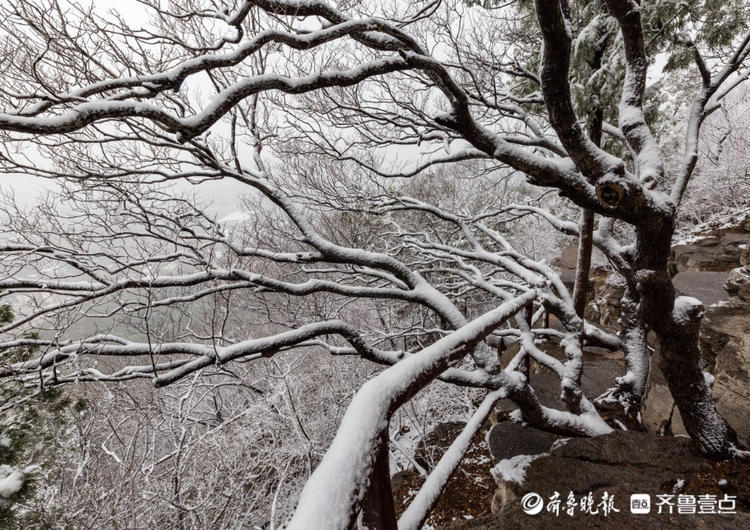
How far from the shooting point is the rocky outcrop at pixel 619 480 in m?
2.20

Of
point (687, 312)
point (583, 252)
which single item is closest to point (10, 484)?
point (687, 312)

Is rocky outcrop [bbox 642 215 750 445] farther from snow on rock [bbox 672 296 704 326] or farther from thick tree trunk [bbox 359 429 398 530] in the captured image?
thick tree trunk [bbox 359 429 398 530]

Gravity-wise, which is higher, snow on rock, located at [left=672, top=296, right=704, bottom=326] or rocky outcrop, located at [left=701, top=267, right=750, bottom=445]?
snow on rock, located at [left=672, top=296, right=704, bottom=326]

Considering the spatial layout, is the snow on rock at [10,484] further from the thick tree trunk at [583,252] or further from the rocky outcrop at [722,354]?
the thick tree trunk at [583,252]

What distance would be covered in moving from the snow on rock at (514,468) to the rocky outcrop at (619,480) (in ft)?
0.04

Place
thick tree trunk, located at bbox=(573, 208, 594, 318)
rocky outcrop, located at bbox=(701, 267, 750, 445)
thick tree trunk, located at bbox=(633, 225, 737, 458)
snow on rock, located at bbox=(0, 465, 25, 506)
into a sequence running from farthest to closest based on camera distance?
thick tree trunk, located at bbox=(573, 208, 594, 318) < snow on rock, located at bbox=(0, 465, 25, 506) < rocky outcrop, located at bbox=(701, 267, 750, 445) < thick tree trunk, located at bbox=(633, 225, 737, 458)

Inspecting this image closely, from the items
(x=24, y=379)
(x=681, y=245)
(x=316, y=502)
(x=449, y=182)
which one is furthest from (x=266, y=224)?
(x=681, y=245)

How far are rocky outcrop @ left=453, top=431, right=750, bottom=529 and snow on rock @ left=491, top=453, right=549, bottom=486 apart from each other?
1 centimetres

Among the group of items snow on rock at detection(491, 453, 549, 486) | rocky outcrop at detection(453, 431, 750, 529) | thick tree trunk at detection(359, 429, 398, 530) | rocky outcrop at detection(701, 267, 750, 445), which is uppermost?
thick tree trunk at detection(359, 429, 398, 530)

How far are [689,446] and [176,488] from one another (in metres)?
6.54

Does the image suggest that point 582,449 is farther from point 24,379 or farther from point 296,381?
point 296,381

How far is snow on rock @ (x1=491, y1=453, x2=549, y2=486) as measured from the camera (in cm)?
294

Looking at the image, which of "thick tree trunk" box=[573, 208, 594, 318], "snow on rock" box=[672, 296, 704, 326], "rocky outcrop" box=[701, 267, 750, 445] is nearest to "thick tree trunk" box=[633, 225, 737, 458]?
"snow on rock" box=[672, 296, 704, 326]

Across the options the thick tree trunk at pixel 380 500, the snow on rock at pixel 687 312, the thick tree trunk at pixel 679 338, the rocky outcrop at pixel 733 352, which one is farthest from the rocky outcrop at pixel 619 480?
the thick tree trunk at pixel 380 500
